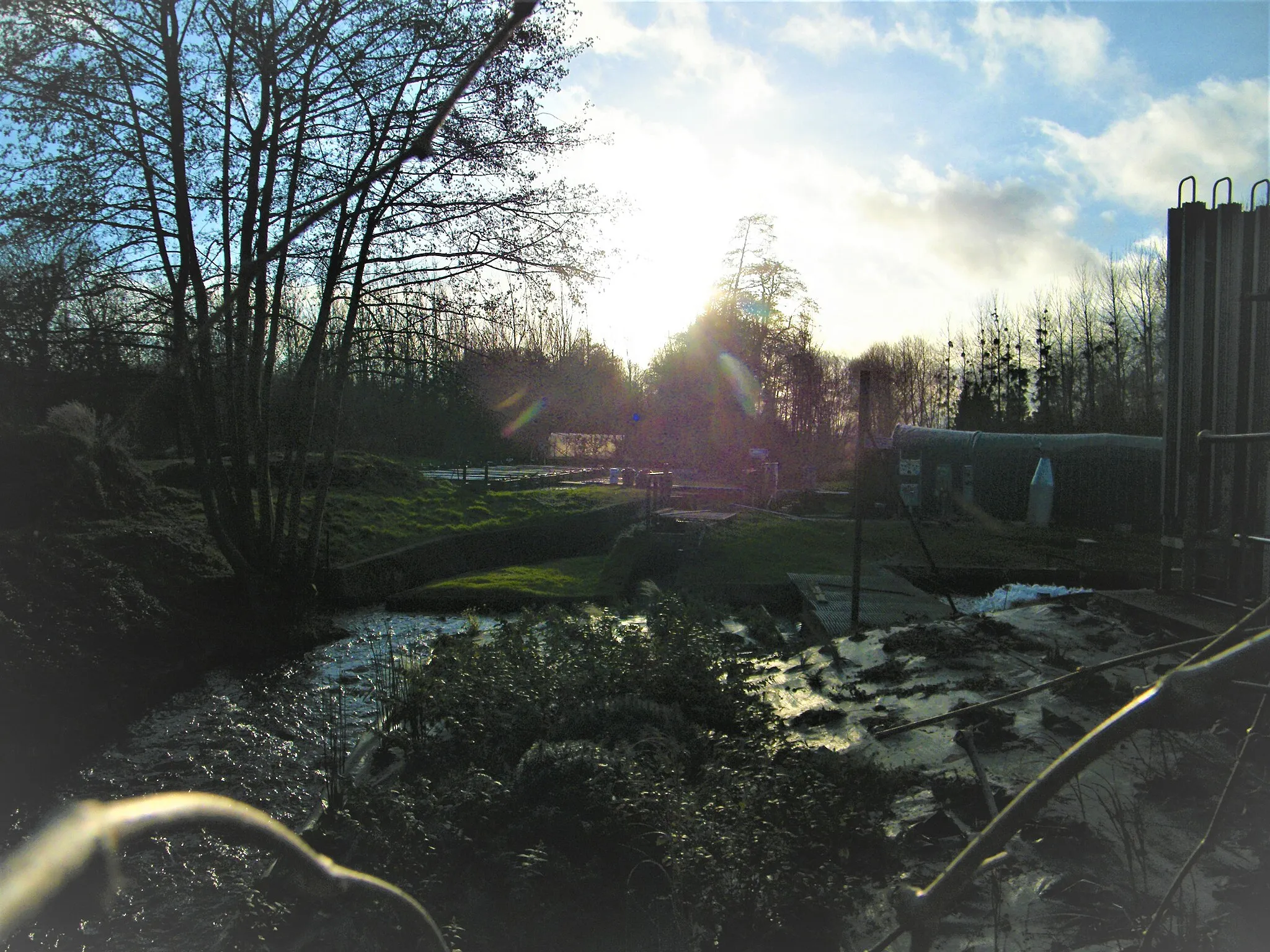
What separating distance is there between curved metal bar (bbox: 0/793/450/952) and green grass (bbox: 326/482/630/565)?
48.5ft

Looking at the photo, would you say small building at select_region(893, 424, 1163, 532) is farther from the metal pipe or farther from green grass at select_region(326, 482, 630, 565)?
the metal pipe

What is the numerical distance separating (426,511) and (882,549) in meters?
10.2

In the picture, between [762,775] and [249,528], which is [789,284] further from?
[762,775]

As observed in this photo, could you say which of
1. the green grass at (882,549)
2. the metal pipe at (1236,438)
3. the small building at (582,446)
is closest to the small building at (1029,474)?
the green grass at (882,549)

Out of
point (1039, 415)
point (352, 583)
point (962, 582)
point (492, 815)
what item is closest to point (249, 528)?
point (352, 583)

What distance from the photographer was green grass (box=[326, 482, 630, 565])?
16453 millimetres

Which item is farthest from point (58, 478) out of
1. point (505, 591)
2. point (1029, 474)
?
point (1029, 474)

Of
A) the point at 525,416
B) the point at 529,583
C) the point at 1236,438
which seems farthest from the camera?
the point at 525,416

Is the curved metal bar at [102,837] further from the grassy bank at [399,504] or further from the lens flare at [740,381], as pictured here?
the lens flare at [740,381]

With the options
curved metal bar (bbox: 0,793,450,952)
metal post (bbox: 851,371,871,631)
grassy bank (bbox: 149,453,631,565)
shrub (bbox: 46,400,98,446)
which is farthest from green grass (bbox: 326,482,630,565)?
curved metal bar (bbox: 0,793,450,952)

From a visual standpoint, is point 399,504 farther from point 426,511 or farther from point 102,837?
point 102,837

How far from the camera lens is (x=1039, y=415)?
1495 inches

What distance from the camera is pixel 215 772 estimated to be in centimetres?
638

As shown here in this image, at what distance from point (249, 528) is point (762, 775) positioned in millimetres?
9147
